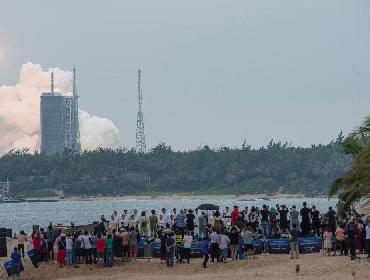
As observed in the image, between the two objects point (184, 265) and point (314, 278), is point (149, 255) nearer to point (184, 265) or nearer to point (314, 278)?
point (184, 265)

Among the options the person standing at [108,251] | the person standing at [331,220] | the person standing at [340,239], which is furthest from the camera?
the person standing at [331,220]

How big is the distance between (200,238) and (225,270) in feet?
19.8

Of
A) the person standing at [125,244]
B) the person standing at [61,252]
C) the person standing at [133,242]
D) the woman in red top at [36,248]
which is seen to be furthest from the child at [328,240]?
the woman in red top at [36,248]

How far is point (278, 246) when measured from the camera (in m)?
42.8

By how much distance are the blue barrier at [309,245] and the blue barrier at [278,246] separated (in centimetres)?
61

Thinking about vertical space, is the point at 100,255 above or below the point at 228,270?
above

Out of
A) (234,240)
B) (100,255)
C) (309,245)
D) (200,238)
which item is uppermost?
(200,238)

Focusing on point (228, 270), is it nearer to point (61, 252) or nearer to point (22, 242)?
→ point (61, 252)

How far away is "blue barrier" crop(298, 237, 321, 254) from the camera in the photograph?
42.2 m

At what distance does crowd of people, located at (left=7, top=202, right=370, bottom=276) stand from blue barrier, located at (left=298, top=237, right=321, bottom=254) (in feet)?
1.02

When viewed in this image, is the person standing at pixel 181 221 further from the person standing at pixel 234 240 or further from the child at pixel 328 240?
the child at pixel 328 240

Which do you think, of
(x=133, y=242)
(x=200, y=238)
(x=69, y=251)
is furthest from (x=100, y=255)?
(x=200, y=238)

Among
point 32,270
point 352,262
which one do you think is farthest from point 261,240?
point 32,270

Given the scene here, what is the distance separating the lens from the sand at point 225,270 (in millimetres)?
35812
